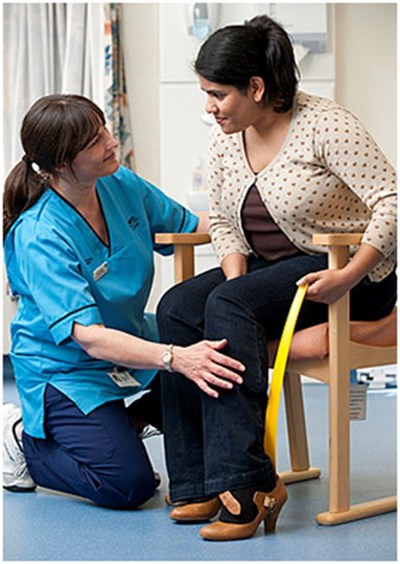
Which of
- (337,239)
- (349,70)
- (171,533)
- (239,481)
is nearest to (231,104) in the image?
(337,239)

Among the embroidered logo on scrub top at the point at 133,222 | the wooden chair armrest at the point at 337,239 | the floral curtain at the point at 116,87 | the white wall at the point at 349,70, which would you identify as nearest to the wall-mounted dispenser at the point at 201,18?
the white wall at the point at 349,70

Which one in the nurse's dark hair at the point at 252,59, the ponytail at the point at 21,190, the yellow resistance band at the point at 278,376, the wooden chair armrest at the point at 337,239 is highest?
the nurse's dark hair at the point at 252,59

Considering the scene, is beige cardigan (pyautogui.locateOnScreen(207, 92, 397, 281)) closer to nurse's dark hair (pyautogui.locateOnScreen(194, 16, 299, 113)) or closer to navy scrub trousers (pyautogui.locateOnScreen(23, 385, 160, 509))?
nurse's dark hair (pyautogui.locateOnScreen(194, 16, 299, 113))

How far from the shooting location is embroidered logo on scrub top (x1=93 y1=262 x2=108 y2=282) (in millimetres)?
2281

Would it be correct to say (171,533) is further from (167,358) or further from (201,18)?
(201,18)

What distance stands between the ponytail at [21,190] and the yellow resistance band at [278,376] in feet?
2.16

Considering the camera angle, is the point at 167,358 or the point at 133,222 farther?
the point at 133,222

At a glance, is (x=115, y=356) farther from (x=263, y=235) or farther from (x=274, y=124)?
(x=274, y=124)

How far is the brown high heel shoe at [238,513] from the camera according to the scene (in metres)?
1.98

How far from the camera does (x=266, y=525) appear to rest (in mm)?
2037

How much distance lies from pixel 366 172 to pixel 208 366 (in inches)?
19.9

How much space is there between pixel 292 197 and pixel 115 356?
494 mm

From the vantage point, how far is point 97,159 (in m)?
2.23

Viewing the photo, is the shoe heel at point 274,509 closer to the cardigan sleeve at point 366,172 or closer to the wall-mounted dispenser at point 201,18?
the cardigan sleeve at point 366,172
